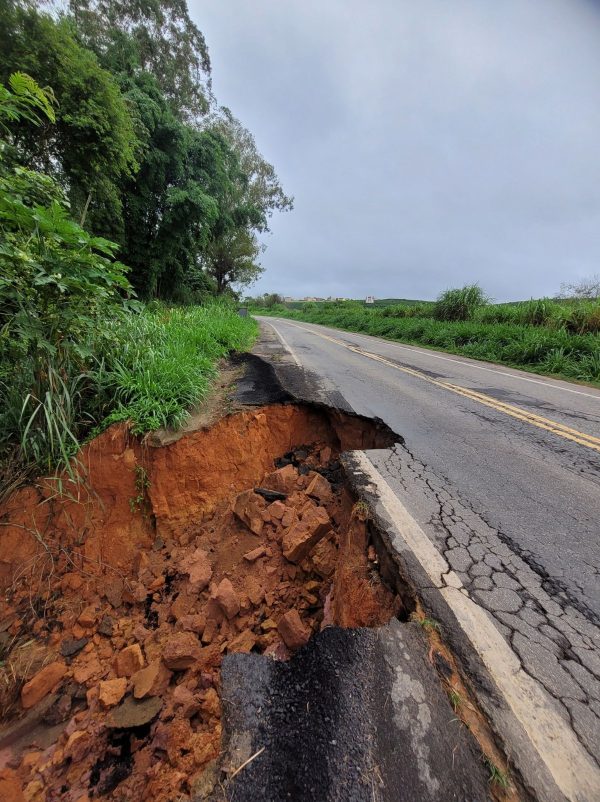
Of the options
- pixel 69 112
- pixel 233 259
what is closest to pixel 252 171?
pixel 233 259

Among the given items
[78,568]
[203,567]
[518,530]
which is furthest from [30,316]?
[518,530]

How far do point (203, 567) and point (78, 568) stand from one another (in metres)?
1.22

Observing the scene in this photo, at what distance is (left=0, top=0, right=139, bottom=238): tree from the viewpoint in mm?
7430

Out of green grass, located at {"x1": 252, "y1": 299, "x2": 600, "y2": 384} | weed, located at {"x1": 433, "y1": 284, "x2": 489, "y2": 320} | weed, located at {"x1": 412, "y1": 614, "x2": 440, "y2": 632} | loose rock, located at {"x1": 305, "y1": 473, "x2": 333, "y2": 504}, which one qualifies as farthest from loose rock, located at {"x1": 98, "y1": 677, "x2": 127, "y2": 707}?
weed, located at {"x1": 433, "y1": 284, "x2": 489, "y2": 320}

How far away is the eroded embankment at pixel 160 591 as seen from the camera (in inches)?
75.5

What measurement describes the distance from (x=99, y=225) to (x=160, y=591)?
11.8 m

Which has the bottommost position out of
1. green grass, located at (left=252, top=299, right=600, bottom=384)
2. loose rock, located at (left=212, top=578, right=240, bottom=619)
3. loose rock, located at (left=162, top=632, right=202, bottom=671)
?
loose rock, located at (left=162, top=632, right=202, bottom=671)

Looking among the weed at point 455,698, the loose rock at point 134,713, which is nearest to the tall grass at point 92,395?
the loose rock at point 134,713

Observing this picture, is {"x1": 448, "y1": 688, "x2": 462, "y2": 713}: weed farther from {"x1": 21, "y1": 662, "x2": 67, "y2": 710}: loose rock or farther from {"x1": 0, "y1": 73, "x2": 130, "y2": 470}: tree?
{"x1": 0, "y1": 73, "x2": 130, "y2": 470}: tree

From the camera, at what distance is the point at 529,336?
10.0 metres

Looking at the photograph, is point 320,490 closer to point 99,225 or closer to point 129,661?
point 129,661

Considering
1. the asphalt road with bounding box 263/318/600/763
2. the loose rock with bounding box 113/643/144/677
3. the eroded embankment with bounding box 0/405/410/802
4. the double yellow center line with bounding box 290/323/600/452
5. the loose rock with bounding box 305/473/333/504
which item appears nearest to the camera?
the asphalt road with bounding box 263/318/600/763

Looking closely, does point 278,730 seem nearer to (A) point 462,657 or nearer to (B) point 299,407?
(A) point 462,657

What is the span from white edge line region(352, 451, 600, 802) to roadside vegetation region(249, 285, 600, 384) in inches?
327
